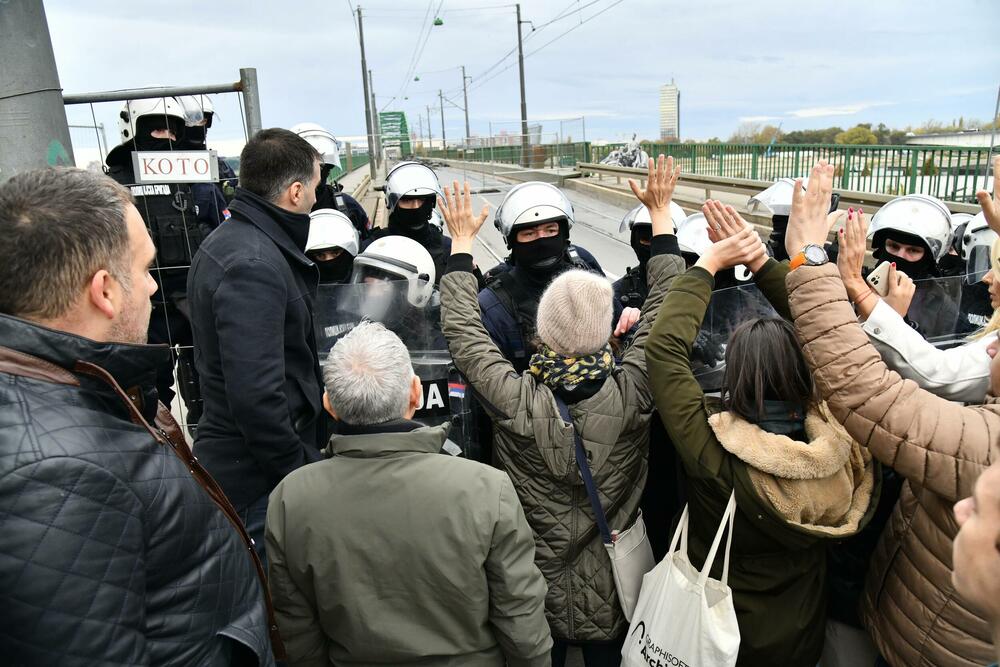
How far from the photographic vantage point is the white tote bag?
1.88m

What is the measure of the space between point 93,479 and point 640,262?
3.29 m

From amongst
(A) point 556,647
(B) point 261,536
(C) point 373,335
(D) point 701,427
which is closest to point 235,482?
(B) point 261,536

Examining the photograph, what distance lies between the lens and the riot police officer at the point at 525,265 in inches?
119

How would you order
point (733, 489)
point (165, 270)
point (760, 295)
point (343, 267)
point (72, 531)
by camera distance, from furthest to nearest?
point (165, 270) → point (343, 267) → point (760, 295) → point (733, 489) → point (72, 531)

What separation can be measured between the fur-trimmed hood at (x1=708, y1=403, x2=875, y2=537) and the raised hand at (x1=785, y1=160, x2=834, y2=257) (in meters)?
0.55

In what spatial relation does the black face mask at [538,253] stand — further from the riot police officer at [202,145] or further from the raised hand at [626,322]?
the riot police officer at [202,145]

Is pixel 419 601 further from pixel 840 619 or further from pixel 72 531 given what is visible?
pixel 840 619

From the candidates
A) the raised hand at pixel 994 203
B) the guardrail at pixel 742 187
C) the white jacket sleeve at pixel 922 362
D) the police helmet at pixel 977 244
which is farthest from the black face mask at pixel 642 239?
the guardrail at pixel 742 187

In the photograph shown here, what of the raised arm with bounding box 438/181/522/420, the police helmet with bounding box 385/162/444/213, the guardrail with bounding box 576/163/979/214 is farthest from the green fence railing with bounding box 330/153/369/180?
the raised arm with bounding box 438/181/522/420

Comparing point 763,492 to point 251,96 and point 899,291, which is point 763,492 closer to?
point 899,291

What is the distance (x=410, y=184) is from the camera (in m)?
4.82

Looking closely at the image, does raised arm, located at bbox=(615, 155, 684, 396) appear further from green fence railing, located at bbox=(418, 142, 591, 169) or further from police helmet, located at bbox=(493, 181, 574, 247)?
green fence railing, located at bbox=(418, 142, 591, 169)

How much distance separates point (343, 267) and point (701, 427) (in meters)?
2.34

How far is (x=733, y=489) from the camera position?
1.94 meters
